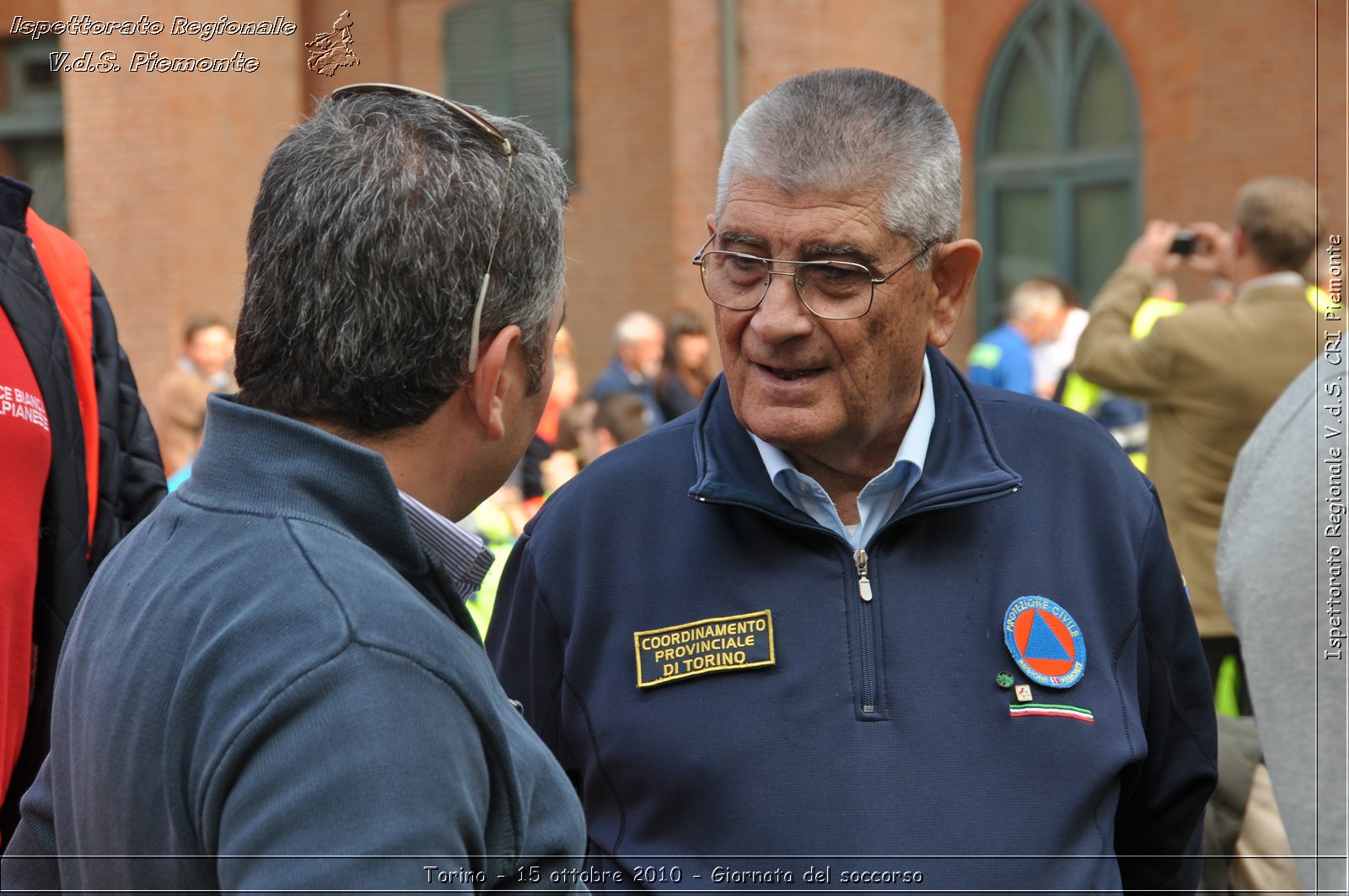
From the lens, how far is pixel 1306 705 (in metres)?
2.07

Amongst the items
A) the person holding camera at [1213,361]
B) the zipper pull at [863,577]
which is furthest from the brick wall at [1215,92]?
the zipper pull at [863,577]

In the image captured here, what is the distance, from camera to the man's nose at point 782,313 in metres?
2.15

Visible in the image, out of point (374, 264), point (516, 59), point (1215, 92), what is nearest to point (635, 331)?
point (516, 59)

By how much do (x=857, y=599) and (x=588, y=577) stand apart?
0.40 meters

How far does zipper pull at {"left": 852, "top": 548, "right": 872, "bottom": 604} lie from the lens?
203cm

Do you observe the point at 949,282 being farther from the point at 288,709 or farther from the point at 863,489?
the point at 288,709

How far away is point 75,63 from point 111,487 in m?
0.94

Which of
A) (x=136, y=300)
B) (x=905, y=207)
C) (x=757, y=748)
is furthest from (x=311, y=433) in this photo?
(x=136, y=300)

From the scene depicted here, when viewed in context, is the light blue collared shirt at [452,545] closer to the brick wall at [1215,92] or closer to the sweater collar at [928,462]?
the sweater collar at [928,462]

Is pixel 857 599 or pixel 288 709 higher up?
pixel 288 709

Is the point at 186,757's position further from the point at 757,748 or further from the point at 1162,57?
the point at 1162,57

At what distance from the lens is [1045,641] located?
2041 millimetres

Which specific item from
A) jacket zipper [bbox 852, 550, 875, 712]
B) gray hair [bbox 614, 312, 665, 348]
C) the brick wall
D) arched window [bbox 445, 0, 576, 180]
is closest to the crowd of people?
jacket zipper [bbox 852, 550, 875, 712]

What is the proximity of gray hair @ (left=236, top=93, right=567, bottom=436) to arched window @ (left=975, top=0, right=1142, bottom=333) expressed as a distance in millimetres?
12866
